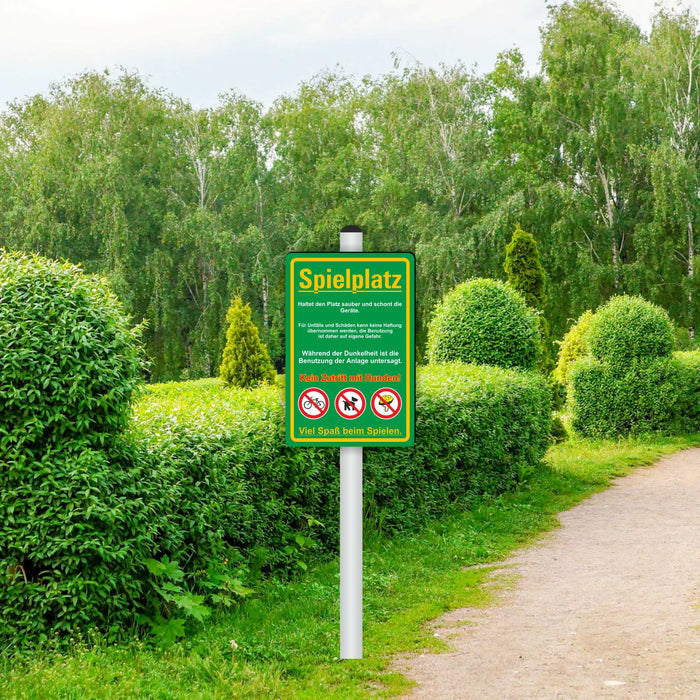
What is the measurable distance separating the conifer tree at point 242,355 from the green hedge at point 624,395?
7.20m

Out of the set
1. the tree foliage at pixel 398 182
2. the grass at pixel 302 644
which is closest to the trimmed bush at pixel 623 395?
the grass at pixel 302 644

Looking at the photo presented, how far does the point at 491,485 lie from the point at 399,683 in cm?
642

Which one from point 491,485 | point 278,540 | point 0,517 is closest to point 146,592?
point 0,517

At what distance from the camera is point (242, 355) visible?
20.6m

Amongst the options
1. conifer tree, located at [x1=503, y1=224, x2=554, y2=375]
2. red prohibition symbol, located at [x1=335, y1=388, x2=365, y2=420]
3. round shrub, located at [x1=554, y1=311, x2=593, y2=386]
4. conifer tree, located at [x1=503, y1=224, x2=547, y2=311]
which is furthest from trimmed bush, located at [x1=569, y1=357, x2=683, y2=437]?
red prohibition symbol, located at [x1=335, y1=388, x2=365, y2=420]

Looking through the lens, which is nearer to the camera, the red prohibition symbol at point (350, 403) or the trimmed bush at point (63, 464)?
the red prohibition symbol at point (350, 403)

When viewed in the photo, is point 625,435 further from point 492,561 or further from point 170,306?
point 170,306

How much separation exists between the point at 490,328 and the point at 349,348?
30.2ft

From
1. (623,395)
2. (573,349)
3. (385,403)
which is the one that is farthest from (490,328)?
(385,403)

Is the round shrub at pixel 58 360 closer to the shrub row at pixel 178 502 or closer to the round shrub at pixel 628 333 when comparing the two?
the shrub row at pixel 178 502

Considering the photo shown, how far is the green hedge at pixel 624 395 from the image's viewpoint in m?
18.0

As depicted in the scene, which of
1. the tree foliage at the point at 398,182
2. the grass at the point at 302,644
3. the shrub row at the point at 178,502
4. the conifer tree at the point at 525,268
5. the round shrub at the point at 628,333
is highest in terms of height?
the tree foliage at the point at 398,182

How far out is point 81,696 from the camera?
4531mm

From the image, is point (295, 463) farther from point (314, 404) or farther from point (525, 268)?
point (525, 268)
